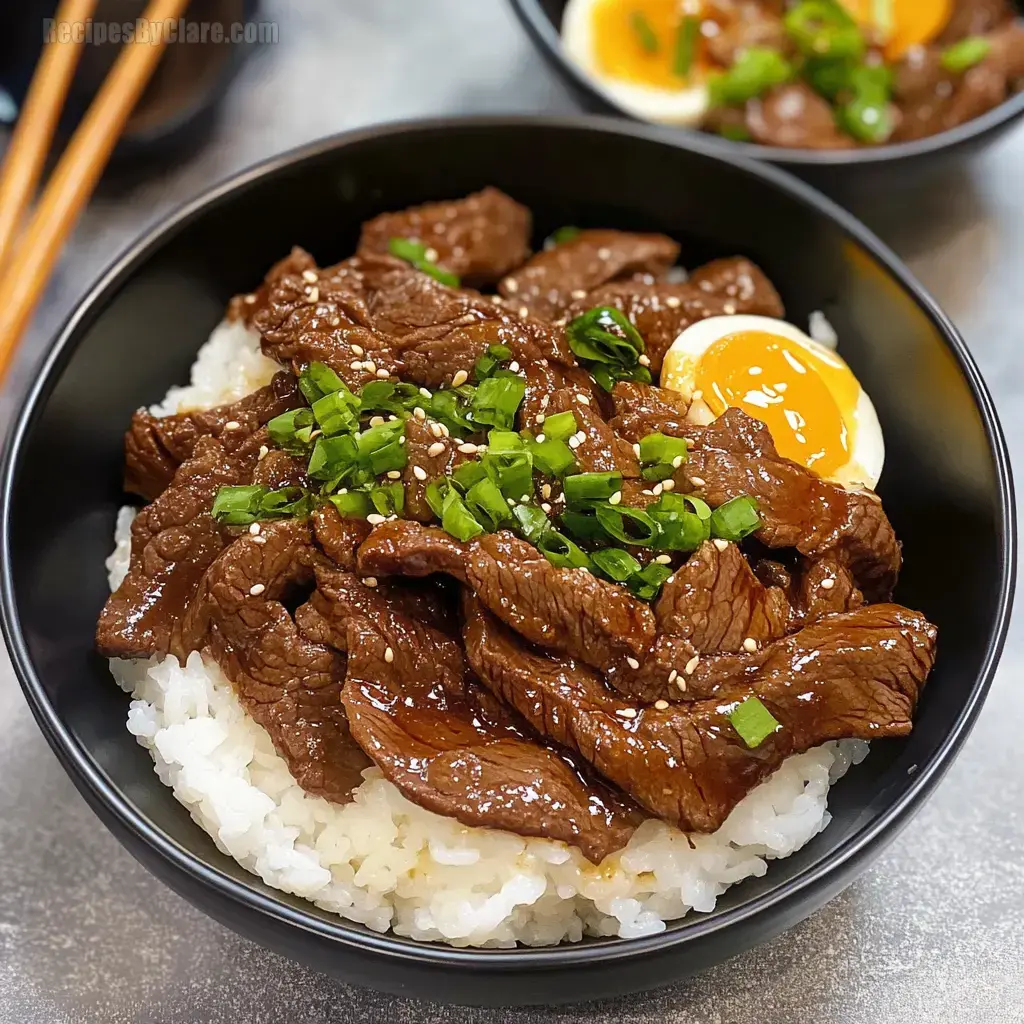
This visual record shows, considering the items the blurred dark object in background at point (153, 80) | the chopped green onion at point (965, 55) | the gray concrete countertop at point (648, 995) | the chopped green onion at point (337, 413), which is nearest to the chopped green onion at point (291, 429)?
the chopped green onion at point (337, 413)

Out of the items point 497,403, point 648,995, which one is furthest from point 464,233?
point 648,995

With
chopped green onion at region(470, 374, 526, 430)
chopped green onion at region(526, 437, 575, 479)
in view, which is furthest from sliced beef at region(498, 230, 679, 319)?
chopped green onion at region(526, 437, 575, 479)

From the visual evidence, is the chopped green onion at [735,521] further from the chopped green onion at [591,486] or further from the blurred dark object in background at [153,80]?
the blurred dark object in background at [153,80]

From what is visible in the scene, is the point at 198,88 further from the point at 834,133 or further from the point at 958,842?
the point at 958,842

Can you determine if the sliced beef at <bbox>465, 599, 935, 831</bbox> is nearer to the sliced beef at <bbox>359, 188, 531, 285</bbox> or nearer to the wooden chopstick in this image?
the sliced beef at <bbox>359, 188, 531, 285</bbox>

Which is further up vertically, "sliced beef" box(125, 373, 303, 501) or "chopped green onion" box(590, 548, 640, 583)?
"chopped green onion" box(590, 548, 640, 583)

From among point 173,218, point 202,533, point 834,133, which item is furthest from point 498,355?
point 834,133
